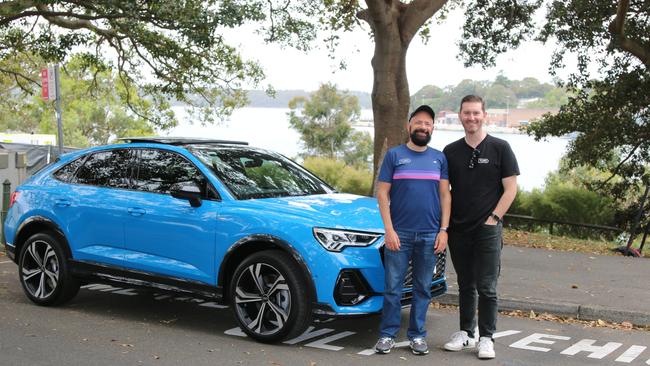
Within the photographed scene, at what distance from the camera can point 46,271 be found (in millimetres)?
7688

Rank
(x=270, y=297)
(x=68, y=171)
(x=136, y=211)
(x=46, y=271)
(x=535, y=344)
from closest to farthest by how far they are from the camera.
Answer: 1. (x=270, y=297)
2. (x=535, y=344)
3. (x=136, y=211)
4. (x=46, y=271)
5. (x=68, y=171)

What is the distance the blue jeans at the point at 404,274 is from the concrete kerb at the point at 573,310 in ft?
7.63

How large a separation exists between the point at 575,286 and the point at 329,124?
2132 inches

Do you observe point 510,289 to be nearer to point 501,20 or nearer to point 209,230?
point 209,230

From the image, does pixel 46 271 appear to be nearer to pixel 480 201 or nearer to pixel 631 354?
pixel 480 201

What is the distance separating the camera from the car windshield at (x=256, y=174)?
6855 mm

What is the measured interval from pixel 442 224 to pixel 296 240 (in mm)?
1161

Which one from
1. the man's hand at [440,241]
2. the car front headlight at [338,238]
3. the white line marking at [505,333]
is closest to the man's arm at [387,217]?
the car front headlight at [338,238]

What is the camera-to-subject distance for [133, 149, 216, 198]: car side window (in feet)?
22.4

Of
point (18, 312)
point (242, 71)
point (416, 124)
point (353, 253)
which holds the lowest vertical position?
point (18, 312)

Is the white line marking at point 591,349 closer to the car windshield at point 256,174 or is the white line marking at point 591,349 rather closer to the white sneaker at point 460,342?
the white sneaker at point 460,342

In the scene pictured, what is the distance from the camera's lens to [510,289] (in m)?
8.78

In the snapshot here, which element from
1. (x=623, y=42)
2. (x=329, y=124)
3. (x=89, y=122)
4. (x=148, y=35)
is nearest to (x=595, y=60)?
(x=623, y=42)

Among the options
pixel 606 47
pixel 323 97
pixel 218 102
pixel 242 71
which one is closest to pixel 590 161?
pixel 606 47
